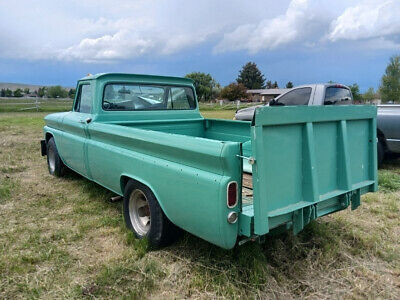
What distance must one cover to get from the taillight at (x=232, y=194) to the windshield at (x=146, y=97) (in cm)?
258

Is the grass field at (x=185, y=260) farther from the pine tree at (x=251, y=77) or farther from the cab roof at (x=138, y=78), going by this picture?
the pine tree at (x=251, y=77)

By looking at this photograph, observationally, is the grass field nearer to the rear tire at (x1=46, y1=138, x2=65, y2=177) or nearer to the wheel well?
the wheel well

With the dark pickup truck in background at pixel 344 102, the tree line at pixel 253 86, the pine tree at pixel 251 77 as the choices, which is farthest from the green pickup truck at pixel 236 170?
the pine tree at pixel 251 77

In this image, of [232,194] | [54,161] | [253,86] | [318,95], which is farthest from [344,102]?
[253,86]

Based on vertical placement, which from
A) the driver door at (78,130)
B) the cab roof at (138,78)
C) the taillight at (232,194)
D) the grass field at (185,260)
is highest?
the cab roof at (138,78)

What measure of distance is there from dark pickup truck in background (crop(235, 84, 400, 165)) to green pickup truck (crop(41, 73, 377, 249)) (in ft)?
9.73

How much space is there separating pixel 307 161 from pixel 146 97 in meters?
2.83

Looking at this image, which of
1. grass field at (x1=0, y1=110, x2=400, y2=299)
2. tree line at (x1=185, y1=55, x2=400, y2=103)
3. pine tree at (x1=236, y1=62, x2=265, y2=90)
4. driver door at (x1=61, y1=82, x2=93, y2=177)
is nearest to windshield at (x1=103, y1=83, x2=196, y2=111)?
driver door at (x1=61, y1=82, x2=93, y2=177)

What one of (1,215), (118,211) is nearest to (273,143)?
(118,211)

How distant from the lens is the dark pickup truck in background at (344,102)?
6336 mm

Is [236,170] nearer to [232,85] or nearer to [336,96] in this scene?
[336,96]

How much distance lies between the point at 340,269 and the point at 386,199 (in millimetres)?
2258

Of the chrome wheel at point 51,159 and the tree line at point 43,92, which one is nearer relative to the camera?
the chrome wheel at point 51,159

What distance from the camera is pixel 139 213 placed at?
3.46 m
